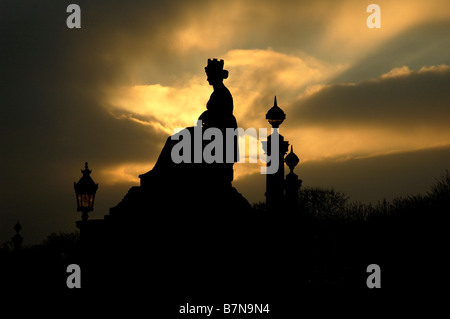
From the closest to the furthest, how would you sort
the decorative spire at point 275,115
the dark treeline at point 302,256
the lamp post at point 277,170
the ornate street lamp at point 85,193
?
the dark treeline at point 302,256
the lamp post at point 277,170
the decorative spire at point 275,115
the ornate street lamp at point 85,193

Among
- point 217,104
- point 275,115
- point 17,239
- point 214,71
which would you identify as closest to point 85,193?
point 217,104

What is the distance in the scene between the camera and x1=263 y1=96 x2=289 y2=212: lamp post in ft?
40.2

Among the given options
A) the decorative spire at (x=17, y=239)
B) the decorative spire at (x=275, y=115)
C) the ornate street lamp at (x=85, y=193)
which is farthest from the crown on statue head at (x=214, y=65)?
the decorative spire at (x=17, y=239)

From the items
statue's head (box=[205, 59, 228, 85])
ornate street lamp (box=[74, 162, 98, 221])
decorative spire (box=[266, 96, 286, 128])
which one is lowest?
ornate street lamp (box=[74, 162, 98, 221])

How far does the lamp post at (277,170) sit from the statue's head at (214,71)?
1.83 meters

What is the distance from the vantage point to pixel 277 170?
12.6 m

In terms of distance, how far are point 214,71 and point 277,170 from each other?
3070 mm

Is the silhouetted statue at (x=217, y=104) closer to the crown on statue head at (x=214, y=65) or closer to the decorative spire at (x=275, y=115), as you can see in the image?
the crown on statue head at (x=214, y=65)

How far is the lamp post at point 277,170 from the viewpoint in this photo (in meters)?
12.3

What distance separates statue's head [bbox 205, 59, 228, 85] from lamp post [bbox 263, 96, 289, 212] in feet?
6.00

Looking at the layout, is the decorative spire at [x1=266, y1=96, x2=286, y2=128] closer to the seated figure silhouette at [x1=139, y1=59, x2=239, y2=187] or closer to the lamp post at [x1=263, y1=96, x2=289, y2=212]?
the lamp post at [x1=263, y1=96, x2=289, y2=212]

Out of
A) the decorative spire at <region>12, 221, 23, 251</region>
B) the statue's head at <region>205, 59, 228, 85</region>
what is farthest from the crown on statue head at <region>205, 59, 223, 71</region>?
the decorative spire at <region>12, 221, 23, 251</region>

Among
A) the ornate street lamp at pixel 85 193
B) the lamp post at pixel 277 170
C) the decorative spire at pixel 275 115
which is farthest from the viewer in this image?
the ornate street lamp at pixel 85 193
